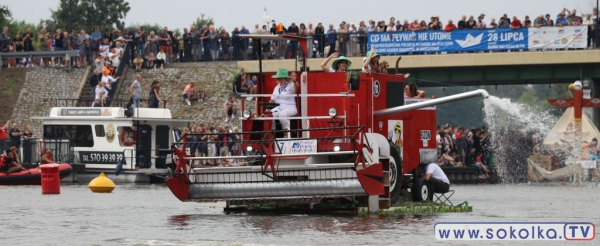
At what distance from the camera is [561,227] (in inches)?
797

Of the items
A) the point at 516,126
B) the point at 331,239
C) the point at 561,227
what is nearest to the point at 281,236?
the point at 331,239

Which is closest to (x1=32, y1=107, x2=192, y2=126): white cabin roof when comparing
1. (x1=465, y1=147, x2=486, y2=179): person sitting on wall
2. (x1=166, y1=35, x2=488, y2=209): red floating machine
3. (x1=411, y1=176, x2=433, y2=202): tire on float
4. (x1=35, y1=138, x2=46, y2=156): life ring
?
(x1=35, y1=138, x2=46, y2=156): life ring

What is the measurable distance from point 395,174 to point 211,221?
13.0 feet

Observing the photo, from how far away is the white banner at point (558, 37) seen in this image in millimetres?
51250

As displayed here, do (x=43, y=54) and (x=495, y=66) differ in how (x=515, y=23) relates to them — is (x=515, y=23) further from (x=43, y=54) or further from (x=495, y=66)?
(x=43, y=54)

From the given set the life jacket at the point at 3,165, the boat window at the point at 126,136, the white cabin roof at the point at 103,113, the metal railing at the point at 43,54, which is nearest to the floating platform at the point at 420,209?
the life jacket at the point at 3,165

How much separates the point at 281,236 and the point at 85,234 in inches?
116

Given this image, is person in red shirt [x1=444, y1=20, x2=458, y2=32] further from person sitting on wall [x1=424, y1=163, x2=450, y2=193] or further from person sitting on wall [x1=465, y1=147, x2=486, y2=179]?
person sitting on wall [x1=424, y1=163, x2=450, y2=193]

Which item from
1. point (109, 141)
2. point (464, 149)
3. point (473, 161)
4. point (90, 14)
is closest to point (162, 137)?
point (109, 141)

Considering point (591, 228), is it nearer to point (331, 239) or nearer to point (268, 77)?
point (331, 239)

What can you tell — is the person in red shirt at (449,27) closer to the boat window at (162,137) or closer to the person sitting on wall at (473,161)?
the person sitting on wall at (473,161)

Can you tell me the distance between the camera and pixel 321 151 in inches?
910

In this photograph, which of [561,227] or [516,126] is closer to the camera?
[561,227]

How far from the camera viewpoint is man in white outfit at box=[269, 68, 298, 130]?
23.9 m
